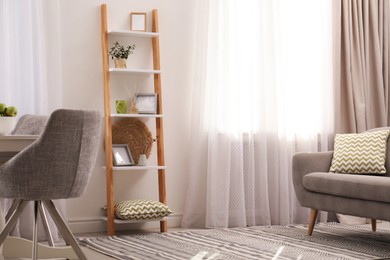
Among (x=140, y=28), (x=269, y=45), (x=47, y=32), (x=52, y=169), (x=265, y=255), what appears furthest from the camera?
(x=269, y=45)

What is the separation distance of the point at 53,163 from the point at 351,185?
198 cm

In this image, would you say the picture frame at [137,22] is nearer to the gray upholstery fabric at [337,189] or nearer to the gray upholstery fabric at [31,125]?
the gray upholstery fabric at [31,125]

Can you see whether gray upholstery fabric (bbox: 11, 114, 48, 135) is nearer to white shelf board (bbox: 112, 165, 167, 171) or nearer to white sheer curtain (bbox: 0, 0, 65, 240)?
white sheer curtain (bbox: 0, 0, 65, 240)

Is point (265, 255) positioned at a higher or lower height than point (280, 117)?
lower

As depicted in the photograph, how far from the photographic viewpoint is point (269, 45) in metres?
5.44

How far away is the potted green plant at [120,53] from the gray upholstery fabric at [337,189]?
146cm

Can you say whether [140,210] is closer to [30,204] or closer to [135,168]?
[135,168]

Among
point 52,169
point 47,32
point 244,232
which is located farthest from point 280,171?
point 52,169

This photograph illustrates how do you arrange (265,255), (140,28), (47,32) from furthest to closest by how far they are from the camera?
(140,28), (47,32), (265,255)

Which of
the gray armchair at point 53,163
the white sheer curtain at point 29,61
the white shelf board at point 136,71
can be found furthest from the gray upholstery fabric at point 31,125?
the gray armchair at point 53,163

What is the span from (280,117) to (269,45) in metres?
0.60

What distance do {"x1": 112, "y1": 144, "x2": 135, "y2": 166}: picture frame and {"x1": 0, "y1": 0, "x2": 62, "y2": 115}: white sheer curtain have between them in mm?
547

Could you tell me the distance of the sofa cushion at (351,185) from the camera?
12.6 feet

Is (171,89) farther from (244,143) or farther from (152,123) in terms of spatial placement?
(244,143)
